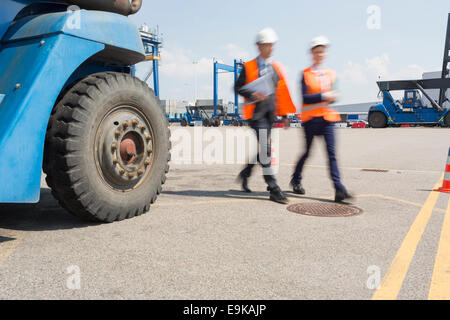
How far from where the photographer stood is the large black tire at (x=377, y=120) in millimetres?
27031

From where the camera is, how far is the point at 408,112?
26406 mm

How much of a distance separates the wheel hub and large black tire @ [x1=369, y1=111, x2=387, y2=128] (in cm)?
2653

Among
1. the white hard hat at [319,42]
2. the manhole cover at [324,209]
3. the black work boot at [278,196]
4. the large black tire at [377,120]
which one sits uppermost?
the large black tire at [377,120]

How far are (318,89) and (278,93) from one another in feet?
1.60

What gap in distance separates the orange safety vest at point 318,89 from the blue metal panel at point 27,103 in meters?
2.81

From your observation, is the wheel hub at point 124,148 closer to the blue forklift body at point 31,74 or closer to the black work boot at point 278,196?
the blue forklift body at point 31,74

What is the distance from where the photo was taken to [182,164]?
788 centimetres

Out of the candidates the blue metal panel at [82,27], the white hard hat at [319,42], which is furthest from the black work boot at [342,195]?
the blue metal panel at [82,27]

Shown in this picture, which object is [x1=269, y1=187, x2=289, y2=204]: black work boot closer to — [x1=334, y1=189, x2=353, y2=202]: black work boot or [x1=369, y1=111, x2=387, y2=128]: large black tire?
[x1=334, y1=189, x2=353, y2=202]: black work boot

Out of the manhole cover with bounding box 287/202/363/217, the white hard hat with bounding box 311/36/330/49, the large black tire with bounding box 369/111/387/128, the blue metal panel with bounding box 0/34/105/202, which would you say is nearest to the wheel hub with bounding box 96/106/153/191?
the blue metal panel with bounding box 0/34/105/202

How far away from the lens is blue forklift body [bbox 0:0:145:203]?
98.5 inches

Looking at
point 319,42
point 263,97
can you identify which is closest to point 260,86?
point 263,97
